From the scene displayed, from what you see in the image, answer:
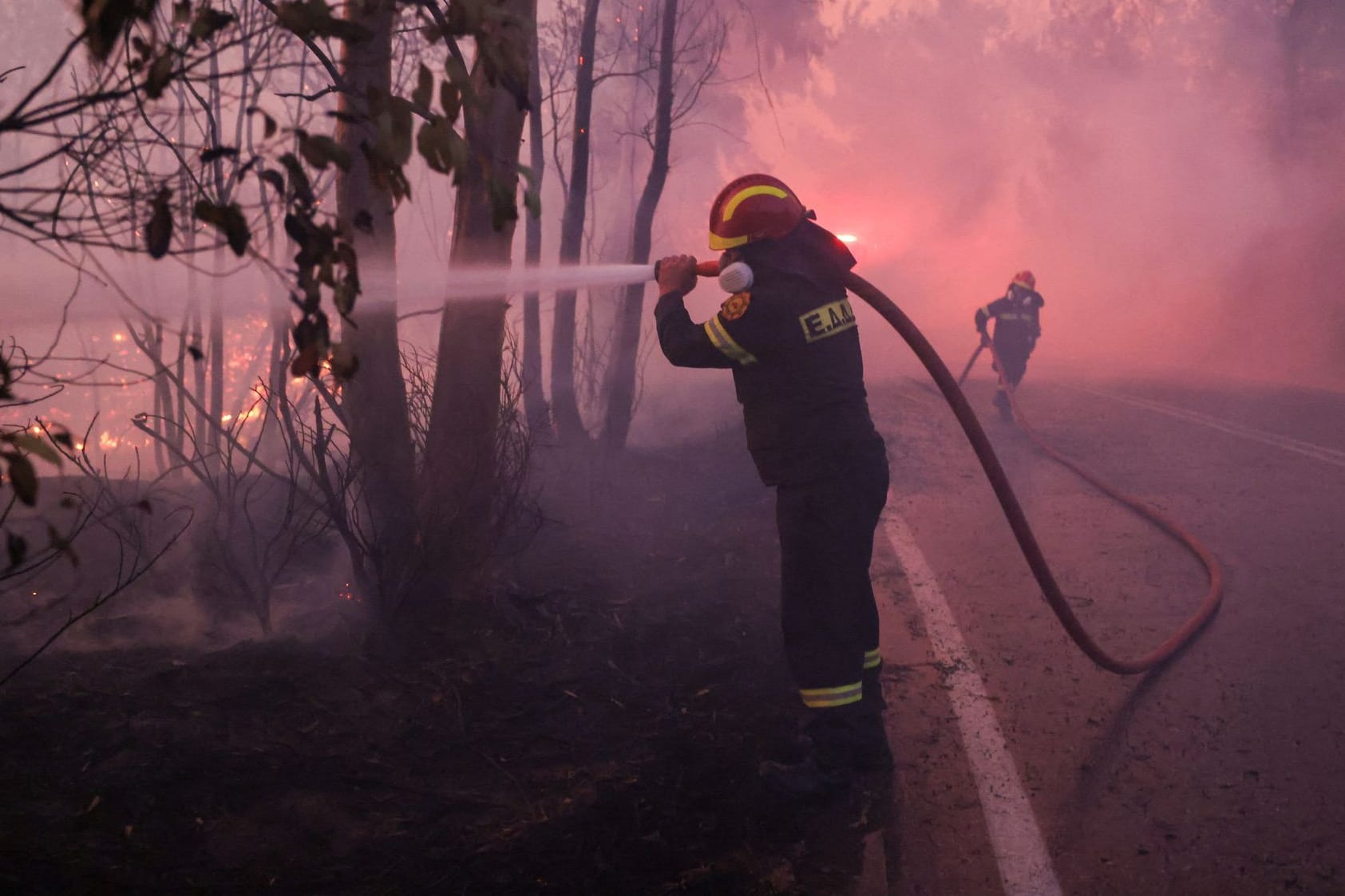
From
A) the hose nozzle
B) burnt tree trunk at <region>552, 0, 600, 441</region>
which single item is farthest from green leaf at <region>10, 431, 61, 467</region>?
burnt tree trunk at <region>552, 0, 600, 441</region>

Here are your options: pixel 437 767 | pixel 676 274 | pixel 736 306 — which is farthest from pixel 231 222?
pixel 676 274

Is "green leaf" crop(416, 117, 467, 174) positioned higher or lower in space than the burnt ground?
higher

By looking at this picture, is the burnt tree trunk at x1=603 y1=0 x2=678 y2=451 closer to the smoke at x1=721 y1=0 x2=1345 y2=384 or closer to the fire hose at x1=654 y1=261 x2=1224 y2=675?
the fire hose at x1=654 y1=261 x2=1224 y2=675

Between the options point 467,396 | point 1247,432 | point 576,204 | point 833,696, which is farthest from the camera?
point 1247,432

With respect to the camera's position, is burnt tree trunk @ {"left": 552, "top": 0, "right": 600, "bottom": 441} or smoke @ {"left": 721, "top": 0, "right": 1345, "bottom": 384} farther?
smoke @ {"left": 721, "top": 0, "right": 1345, "bottom": 384}

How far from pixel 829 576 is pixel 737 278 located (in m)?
1.23

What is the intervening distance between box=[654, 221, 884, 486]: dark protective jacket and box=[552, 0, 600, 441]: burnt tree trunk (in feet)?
16.4

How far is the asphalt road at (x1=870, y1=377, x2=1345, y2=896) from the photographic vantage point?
121 inches

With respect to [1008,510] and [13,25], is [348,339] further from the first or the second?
[13,25]

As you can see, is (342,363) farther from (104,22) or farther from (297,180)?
(104,22)

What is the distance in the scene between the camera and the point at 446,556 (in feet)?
15.6

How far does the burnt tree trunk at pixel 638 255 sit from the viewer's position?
8.67 m

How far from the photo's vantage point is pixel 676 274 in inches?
165

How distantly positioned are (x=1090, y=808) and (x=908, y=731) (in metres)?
0.80
